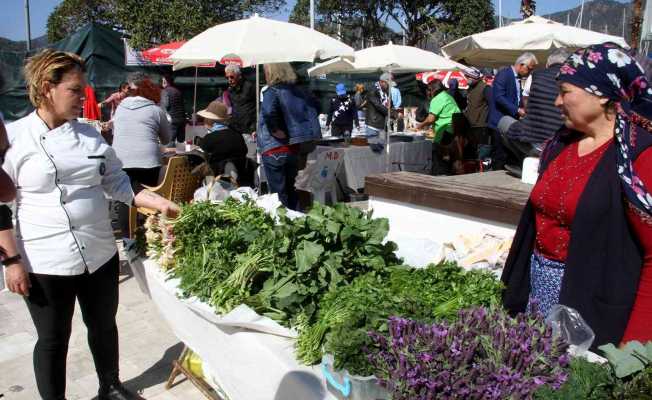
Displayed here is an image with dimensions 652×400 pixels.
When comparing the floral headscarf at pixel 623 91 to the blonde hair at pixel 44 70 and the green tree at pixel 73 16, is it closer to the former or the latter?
the blonde hair at pixel 44 70

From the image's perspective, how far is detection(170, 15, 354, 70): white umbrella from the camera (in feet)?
20.4

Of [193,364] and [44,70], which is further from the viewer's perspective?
[193,364]

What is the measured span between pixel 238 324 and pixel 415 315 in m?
0.81

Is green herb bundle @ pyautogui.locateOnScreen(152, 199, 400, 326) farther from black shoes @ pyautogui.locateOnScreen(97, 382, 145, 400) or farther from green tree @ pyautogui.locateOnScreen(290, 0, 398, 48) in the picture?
green tree @ pyautogui.locateOnScreen(290, 0, 398, 48)

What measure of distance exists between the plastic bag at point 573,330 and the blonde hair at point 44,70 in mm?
2235

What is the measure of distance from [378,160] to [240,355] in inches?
274

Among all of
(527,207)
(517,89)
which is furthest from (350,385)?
(517,89)

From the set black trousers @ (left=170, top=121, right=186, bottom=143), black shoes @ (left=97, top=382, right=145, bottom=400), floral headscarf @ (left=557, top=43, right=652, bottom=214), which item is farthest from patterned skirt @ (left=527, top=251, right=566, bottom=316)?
black trousers @ (left=170, top=121, right=186, bottom=143)

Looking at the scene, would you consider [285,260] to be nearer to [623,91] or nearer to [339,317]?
[339,317]

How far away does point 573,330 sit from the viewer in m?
1.79


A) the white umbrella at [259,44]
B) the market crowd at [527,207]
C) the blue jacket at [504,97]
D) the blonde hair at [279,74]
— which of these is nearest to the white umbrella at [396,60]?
the white umbrella at [259,44]

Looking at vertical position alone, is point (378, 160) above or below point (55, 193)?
below

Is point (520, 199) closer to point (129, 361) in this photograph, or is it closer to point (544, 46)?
point (129, 361)

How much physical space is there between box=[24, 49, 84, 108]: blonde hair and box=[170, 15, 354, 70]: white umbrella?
3.52m
